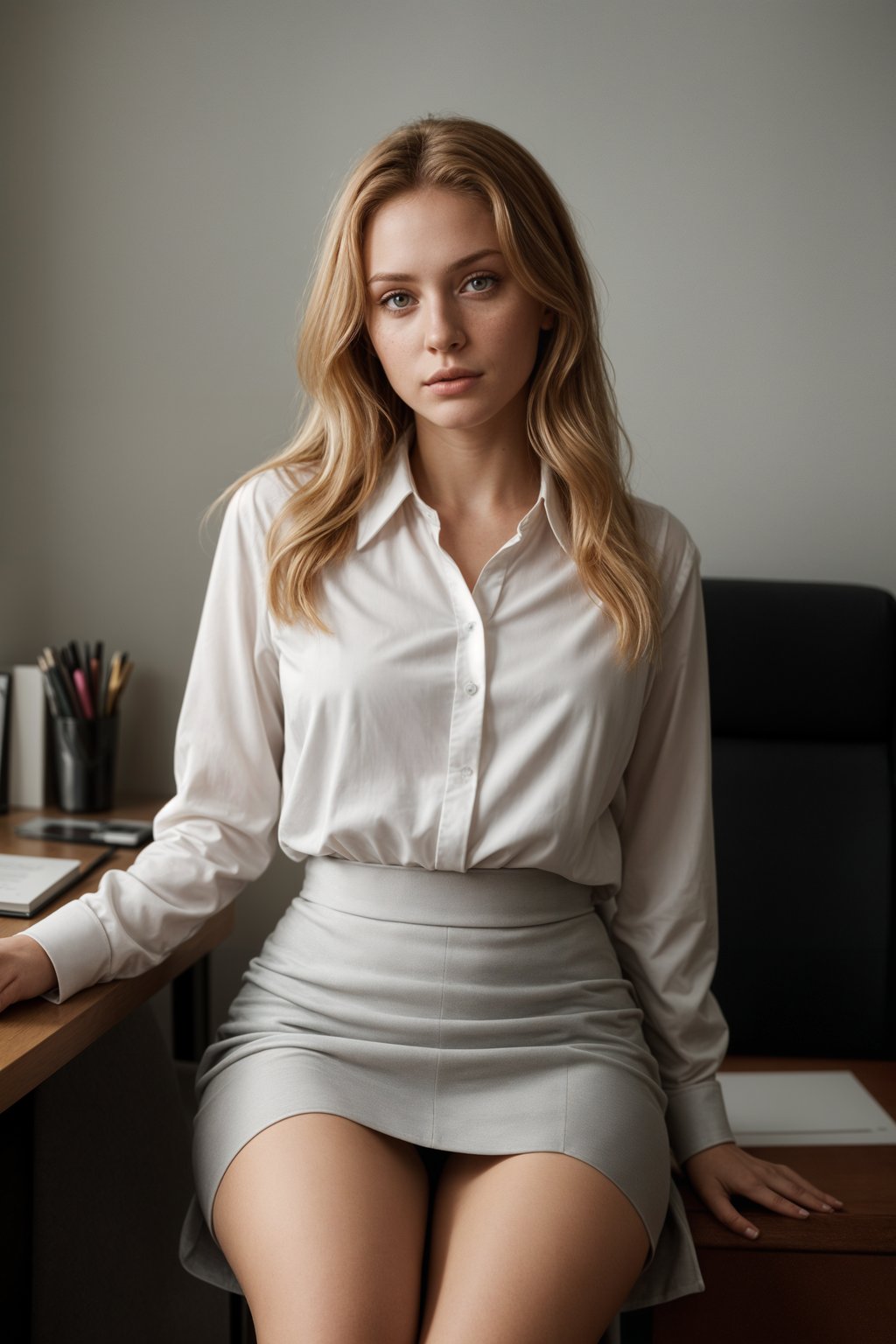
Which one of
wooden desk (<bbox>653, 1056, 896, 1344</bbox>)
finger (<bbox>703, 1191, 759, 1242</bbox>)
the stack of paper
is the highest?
the stack of paper

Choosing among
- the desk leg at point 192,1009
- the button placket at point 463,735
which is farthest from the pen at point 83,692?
the button placket at point 463,735

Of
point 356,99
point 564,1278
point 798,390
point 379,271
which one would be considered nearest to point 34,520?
point 356,99

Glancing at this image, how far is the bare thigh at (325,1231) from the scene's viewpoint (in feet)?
2.84

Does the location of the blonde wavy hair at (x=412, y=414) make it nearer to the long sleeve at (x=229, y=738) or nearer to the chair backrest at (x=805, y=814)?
the long sleeve at (x=229, y=738)

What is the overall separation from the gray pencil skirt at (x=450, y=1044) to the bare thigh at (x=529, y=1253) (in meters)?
0.02

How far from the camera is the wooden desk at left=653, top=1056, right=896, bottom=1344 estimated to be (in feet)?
3.52

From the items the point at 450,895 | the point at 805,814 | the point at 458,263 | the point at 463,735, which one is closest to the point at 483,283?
the point at 458,263

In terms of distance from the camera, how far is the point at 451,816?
1105mm

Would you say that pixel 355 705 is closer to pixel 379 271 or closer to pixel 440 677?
pixel 440 677

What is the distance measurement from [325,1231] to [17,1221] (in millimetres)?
311

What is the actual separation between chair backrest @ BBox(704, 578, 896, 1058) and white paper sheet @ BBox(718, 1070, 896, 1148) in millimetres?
93

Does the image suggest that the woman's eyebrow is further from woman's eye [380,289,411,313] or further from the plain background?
the plain background

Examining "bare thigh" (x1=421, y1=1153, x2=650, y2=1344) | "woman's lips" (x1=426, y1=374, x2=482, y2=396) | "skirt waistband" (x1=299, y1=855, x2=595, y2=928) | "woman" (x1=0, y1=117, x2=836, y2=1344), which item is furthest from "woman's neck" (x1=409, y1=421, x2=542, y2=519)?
"bare thigh" (x1=421, y1=1153, x2=650, y2=1344)

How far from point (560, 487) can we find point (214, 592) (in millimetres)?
387
